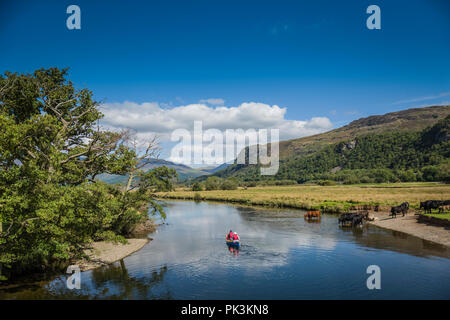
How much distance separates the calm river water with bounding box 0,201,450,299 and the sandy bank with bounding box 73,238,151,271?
3.19 ft

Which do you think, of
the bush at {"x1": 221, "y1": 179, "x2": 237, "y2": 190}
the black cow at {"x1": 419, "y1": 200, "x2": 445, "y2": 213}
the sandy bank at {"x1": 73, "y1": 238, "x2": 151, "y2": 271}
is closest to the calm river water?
the sandy bank at {"x1": 73, "y1": 238, "x2": 151, "y2": 271}

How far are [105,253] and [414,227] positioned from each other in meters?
33.7

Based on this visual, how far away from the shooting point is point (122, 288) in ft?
59.4

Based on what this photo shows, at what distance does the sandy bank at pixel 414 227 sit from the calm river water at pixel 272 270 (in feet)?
4.73

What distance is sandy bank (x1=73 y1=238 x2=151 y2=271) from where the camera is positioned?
22953 millimetres

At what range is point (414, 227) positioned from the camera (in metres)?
33.1

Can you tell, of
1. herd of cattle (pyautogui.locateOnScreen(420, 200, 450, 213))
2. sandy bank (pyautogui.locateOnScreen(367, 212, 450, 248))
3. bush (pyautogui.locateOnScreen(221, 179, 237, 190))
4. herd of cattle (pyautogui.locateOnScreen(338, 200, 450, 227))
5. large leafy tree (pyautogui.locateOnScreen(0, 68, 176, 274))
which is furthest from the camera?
bush (pyautogui.locateOnScreen(221, 179, 237, 190))

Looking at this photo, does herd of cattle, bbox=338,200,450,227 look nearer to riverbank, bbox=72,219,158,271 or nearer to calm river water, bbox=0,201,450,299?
calm river water, bbox=0,201,450,299

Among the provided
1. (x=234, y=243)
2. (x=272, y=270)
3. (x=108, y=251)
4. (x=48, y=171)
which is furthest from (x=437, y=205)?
(x=48, y=171)

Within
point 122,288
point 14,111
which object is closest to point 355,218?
point 122,288

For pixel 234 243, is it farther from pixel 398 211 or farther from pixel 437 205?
pixel 437 205

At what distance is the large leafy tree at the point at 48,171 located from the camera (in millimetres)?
15102
